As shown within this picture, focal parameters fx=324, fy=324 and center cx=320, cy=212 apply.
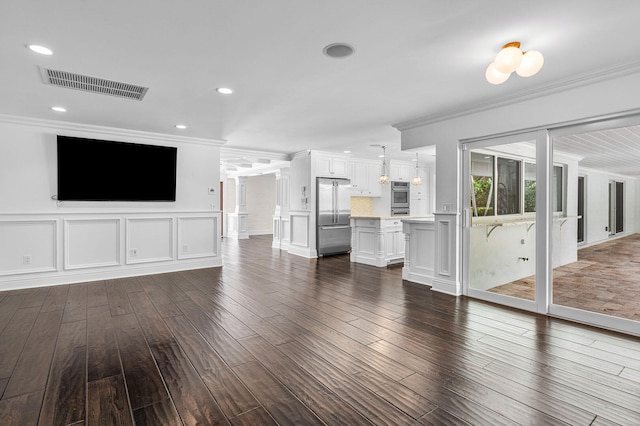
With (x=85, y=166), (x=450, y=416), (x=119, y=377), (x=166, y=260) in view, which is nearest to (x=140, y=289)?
(x=166, y=260)

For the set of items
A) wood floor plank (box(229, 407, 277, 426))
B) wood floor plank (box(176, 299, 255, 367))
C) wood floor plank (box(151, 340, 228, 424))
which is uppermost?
wood floor plank (box(176, 299, 255, 367))

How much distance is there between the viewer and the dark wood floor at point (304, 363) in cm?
185

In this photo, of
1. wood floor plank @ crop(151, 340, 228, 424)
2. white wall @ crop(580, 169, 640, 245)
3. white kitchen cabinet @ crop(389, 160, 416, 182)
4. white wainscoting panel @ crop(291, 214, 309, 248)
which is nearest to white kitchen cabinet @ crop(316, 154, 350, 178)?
white wainscoting panel @ crop(291, 214, 309, 248)

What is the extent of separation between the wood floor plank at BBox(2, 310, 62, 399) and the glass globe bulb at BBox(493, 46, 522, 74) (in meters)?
3.83

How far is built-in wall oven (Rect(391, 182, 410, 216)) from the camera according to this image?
28.5ft

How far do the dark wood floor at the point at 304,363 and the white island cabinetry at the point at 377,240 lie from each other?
2052mm

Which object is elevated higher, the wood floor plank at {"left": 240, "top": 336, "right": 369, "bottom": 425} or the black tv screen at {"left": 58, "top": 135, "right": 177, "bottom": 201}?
the black tv screen at {"left": 58, "top": 135, "right": 177, "bottom": 201}

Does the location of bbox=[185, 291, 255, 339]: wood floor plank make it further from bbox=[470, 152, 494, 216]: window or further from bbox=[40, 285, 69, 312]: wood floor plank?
bbox=[470, 152, 494, 216]: window

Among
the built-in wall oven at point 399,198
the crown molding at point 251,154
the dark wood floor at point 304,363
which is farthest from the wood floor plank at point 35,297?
the built-in wall oven at point 399,198

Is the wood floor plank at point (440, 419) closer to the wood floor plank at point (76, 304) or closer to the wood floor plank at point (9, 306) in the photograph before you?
the wood floor plank at point (76, 304)

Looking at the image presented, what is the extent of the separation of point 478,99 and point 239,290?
3864 millimetres

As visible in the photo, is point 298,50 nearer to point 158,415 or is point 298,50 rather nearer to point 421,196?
point 158,415

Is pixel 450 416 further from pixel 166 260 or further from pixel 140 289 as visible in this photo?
pixel 166 260

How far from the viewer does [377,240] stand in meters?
6.20
